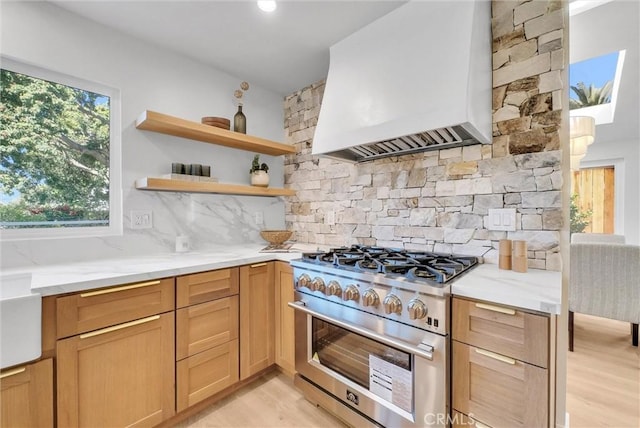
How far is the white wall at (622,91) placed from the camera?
204cm

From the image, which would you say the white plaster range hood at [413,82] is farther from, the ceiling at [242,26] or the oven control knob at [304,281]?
the oven control knob at [304,281]

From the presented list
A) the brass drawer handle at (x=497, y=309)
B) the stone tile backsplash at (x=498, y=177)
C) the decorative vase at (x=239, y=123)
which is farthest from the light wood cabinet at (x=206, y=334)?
→ the brass drawer handle at (x=497, y=309)

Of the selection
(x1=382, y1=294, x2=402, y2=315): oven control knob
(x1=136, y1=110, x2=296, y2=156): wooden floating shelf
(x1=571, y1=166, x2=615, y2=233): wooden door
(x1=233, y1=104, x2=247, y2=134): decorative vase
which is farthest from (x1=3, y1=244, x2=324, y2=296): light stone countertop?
(x1=571, y1=166, x2=615, y2=233): wooden door

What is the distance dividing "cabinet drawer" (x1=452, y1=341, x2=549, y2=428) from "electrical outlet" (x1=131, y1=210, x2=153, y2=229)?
206 cm

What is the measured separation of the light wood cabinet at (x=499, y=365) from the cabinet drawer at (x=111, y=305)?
142 centimetres

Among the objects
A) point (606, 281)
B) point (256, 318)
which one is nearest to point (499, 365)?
point (256, 318)

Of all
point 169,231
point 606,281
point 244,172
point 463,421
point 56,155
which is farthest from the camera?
point 244,172

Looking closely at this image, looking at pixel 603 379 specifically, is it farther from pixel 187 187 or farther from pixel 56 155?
pixel 56 155

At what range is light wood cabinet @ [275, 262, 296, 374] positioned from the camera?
75.7 inches

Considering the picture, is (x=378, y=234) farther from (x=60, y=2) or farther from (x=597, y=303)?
(x=60, y=2)

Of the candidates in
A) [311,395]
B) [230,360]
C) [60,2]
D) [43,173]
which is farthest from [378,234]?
[60,2]

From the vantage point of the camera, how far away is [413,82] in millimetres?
1525

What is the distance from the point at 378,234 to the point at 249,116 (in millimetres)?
1629

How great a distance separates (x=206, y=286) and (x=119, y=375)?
1.79 feet
